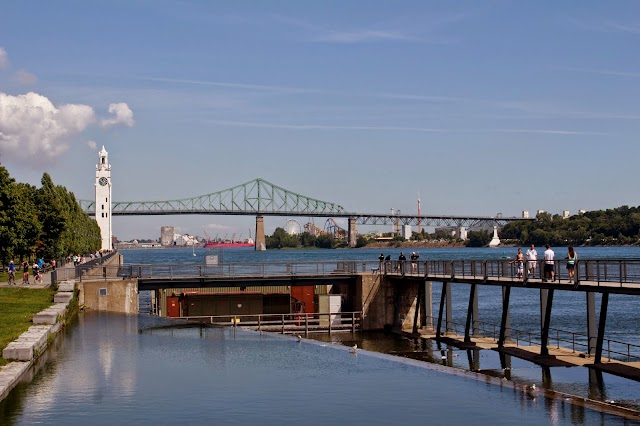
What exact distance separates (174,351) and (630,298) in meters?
77.3

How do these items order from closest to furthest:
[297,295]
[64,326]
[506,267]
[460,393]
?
[460,393] < [64,326] < [506,267] < [297,295]

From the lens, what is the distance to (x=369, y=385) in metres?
25.6

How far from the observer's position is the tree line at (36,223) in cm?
6469

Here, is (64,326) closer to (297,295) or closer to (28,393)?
(28,393)

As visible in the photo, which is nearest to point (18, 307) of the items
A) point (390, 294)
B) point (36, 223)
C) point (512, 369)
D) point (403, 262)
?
point (512, 369)

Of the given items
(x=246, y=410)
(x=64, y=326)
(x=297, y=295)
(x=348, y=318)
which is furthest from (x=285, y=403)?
(x=297, y=295)

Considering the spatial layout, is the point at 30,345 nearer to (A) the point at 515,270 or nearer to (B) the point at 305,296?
(A) the point at 515,270

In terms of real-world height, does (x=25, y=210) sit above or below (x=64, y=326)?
above

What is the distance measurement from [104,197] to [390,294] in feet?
369

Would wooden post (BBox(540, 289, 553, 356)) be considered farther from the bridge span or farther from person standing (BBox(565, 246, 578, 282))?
person standing (BBox(565, 246, 578, 282))

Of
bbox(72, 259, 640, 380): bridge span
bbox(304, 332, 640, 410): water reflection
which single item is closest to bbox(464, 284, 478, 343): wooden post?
bbox(72, 259, 640, 380): bridge span

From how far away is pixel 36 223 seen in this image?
7088 centimetres

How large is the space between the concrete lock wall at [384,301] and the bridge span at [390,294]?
0.06 m

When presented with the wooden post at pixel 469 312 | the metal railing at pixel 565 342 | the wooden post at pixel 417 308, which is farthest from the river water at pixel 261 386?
the wooden post at pixel 417 308
